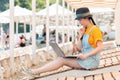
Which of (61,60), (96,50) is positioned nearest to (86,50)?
(96,50)

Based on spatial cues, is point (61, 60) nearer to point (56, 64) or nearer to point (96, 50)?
point (56, 64)

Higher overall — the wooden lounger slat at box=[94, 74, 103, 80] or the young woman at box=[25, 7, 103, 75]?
the young woman at box=[25, 7, 103, 75]

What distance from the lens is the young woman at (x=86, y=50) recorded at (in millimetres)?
7074

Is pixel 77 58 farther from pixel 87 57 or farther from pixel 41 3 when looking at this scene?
pixel 41 3

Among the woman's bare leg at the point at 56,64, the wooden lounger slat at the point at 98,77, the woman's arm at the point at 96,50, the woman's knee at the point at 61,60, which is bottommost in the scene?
the wooden lounger slat at the point at 98,77

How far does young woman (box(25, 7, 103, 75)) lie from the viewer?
707 cm

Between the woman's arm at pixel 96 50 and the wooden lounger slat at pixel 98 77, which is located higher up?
the woman's arm at pixel 96 50

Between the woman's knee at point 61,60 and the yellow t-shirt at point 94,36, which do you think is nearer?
the yellow t-shirt at point 94,36

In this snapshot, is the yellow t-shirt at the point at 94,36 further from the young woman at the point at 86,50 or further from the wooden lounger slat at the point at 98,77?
the wooden lounger slat at the point at 98,77

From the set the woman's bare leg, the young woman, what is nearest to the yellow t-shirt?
the young woman

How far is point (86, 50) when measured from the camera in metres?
7.22

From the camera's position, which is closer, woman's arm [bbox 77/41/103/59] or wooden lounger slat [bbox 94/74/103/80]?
woman's arm [bbox 77/41/103/59]

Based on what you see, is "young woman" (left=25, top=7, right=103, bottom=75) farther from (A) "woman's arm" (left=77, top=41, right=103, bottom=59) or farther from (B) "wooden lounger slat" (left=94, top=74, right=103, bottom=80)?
(B) "wooden lounger slat" (left=94, top=74, right=103, bottom=80)

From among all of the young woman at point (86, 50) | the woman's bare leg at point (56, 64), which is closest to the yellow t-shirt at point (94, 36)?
the young woman at point (86, 50)
